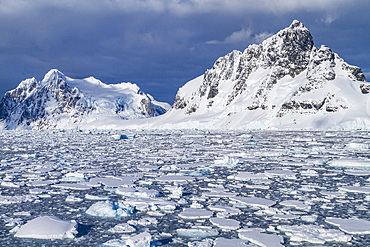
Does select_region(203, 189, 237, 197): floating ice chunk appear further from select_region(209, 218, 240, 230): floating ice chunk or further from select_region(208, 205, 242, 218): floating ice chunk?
select_region(209, 218, 240, 230): floating ice chunk

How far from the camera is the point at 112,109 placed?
186375 mm

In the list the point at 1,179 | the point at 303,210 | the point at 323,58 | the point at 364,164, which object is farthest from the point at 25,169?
the point at 323,58

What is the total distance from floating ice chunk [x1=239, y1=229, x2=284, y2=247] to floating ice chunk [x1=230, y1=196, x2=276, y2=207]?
154 cm

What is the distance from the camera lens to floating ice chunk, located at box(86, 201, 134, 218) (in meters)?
5.56

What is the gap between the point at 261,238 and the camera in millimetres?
4305

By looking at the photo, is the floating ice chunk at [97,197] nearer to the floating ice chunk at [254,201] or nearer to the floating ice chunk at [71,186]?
the floating ice chunk at [71,186]

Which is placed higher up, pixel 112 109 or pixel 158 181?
pixel 112 109

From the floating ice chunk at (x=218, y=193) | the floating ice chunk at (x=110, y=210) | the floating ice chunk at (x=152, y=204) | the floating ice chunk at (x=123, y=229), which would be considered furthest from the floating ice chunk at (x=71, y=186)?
the floating ice chunk at (x=123, y=229)

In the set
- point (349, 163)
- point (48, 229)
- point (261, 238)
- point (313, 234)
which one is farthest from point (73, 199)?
point (349, 163)

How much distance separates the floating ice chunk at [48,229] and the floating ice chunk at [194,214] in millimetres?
1884

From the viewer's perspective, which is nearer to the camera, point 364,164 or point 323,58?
Result: point 364,164

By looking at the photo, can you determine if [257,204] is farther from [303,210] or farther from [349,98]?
[349,98]

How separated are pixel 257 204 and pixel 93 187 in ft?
14.4

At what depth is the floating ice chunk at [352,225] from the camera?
14.9 feet
